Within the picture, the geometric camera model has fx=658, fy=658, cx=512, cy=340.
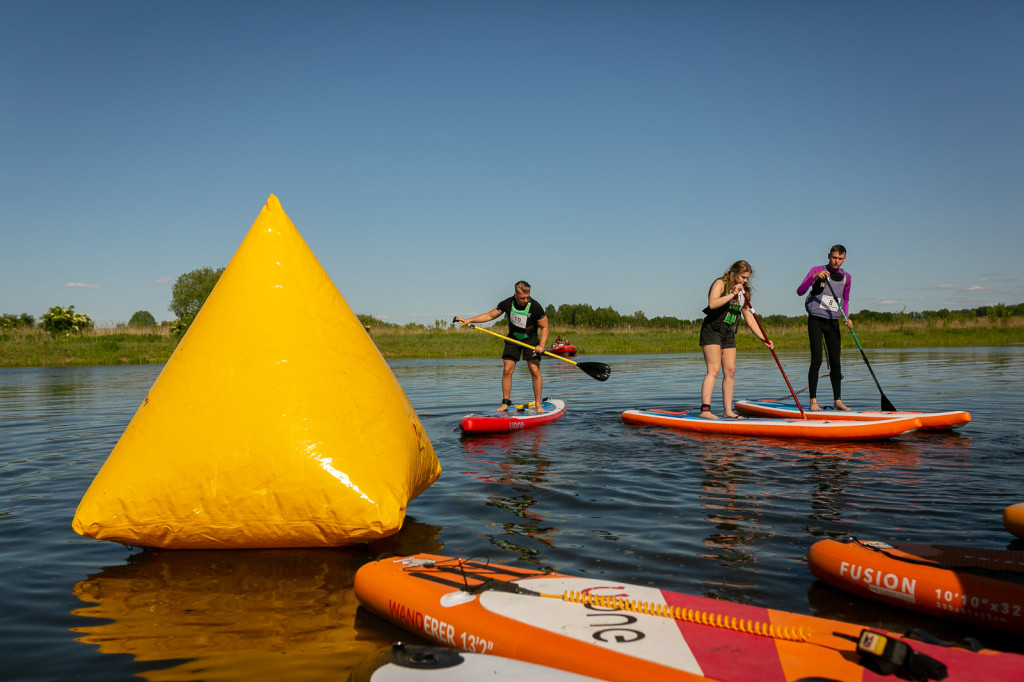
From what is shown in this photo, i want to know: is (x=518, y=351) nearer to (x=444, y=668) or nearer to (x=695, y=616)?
(x=695, y=616)

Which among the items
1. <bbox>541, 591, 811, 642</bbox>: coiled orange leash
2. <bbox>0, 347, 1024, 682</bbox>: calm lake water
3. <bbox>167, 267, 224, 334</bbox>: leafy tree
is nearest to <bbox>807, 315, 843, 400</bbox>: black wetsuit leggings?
<bbox>0, 347, 1024, 682</bbox>: calm lake water

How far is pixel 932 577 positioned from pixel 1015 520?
1.29 meters

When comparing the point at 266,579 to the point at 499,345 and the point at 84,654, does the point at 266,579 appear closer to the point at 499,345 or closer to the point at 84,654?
the point at 84,654

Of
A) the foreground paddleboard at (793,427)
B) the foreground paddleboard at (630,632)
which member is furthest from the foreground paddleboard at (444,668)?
the foreground paddleboard at (793,427)

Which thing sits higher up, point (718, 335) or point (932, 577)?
point (718, 335)

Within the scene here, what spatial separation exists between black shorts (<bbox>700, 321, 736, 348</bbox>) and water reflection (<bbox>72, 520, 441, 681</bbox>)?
5.33 metres

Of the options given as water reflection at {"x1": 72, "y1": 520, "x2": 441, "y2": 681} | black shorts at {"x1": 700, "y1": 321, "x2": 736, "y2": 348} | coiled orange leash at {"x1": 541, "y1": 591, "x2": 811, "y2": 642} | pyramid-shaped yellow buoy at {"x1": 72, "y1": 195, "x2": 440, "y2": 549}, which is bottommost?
water reflection at {"x1": 72, "y1": 520, "x2": 441, "y2": 681}

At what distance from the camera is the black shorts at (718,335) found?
8.39 meters

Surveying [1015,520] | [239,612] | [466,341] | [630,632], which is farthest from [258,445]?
[466,341]

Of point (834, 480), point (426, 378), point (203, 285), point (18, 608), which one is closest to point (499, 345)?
point (426, 378)

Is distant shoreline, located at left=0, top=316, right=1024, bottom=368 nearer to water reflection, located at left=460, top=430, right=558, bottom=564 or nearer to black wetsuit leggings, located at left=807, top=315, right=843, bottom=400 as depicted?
black wetsuit leggings, located at left=807, top=315, right=843, bottom=400

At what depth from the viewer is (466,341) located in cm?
3316

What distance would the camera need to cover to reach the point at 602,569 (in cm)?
353

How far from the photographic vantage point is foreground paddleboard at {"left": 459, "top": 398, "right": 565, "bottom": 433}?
8.30 meters
